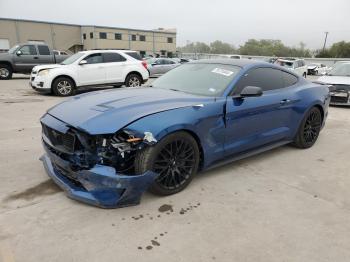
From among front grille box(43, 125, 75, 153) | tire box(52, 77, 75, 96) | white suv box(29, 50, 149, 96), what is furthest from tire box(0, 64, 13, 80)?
front grille box(43, 125, 75, 153)

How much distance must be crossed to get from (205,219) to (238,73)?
6.87ft

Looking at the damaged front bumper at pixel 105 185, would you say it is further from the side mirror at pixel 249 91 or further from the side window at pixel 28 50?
the side window at pixel 28 50

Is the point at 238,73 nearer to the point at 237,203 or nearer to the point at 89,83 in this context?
the point at 237,203

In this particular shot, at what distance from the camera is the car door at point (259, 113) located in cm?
421

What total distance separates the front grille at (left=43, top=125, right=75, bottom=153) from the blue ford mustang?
0.01 meters

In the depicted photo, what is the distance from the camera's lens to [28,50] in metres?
16.8

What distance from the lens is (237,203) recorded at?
3.64 metres

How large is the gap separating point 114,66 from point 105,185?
→ 31.9 ft

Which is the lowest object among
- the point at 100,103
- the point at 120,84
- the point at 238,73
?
the point at 120,84

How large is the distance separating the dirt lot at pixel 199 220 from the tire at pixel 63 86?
22.2 feet

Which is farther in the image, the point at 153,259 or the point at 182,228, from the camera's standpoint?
the point at 182,228

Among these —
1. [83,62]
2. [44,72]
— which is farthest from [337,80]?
[44,72]

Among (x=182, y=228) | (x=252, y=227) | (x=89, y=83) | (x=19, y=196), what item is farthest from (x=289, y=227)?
(x=89, y=83)

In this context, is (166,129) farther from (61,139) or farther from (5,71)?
(5,71)
